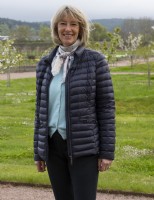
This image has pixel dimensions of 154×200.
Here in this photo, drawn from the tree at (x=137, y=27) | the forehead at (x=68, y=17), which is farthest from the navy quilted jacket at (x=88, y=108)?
the tree at (x=137, y=27)

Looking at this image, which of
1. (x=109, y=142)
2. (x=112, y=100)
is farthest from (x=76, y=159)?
(x=112, y=100)

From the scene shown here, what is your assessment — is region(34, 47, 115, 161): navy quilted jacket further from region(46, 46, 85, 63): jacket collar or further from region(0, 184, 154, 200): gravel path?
region(0, 184, 154, 200): gravel path

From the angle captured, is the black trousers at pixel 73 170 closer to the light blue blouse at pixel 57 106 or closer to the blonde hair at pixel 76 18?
the light blue blouse at pixel 57 106

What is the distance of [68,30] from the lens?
3893 millimetres

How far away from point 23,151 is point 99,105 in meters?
6.06

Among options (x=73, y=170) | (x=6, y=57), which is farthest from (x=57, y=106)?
(x=6, y=57)

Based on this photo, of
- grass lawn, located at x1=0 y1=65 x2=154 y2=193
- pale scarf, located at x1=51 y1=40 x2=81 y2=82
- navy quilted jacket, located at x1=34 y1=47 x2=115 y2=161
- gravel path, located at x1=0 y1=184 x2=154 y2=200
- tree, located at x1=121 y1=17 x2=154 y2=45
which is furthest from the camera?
tree, located at x1=121 y1=17 x2=154 y2=45

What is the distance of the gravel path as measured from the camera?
665 centimetres

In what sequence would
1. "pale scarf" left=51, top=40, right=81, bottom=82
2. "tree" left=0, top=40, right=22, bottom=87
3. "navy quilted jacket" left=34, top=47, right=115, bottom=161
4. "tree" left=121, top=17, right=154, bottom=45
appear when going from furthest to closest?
"tree" left=121, top=17, right=154, bottom=45
"tree" left=0, top=40, right=22, bottom=87
"pale scarf" left=51, top=40, right=81, bottom=82
"navy quilted jacket" left=34, top=47, right=115, bottom=161

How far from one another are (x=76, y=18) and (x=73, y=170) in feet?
4.17

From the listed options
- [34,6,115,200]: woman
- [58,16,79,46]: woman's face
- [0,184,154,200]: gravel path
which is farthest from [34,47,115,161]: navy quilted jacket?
[0,184,154,200]: gravel path

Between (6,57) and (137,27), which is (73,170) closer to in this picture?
(6,57)

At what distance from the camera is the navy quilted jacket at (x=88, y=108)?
379 cm

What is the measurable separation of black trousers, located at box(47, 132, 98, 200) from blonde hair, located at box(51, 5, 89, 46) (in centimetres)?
85
